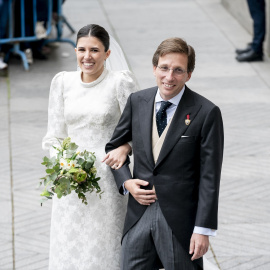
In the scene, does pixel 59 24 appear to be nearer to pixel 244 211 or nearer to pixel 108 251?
pixel 244 211

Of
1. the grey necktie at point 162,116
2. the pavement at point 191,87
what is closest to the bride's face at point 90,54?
the grey necktie at point 162,116

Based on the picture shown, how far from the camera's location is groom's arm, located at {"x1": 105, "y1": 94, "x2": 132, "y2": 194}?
4160mm

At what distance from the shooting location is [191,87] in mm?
9789

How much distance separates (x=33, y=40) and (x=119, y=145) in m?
7.00

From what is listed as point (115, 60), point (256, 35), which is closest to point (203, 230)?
point (115, 60)

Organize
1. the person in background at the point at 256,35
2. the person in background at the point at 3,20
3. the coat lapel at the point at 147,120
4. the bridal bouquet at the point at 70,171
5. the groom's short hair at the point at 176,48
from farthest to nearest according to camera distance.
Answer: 1. the person in background at the point at 256,35
2. the person in background at the point at 3,20
3. the bridal bouquet at the point at 70,171
4. the coat lapel at the point at 147,120
5. the groom's short hair at the point at 176,48

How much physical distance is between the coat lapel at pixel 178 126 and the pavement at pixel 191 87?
210 cm

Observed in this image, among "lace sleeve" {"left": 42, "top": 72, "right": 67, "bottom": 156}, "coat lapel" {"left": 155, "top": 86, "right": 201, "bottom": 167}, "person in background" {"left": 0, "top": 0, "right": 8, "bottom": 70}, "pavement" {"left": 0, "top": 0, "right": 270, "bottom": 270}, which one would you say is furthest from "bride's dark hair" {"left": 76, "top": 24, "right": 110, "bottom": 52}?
"person in background" {"left": 0, "top": 0, "right": 8, "bottom": 70}

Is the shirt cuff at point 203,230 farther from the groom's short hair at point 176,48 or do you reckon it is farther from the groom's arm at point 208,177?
the groom's short hair at point 176,48

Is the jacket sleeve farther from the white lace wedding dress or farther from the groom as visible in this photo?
the white lace wedding dress

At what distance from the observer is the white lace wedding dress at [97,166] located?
4.44m

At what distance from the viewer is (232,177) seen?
727 cm

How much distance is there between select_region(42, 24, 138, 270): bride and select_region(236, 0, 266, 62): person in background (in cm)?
667

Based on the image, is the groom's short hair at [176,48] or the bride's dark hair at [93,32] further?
the bride's dark hair at [93,32]
